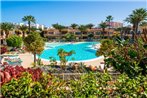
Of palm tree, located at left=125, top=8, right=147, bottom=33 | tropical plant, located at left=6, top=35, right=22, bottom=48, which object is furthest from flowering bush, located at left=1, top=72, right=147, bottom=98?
palm tree, located at left=125, top=8, right=147, bottom=33

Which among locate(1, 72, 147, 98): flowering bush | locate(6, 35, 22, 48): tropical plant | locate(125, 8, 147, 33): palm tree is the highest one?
locate(125, 8, 147, 33): palm tree

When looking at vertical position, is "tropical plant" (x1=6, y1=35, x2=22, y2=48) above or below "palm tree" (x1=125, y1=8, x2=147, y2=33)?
below

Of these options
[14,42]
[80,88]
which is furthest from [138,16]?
[80,88]

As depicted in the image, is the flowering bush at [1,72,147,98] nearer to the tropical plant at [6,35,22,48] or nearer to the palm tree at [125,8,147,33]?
the tropical plant at [6,35,22,48]

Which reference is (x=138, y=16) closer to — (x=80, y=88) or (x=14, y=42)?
(x=14, y=42)

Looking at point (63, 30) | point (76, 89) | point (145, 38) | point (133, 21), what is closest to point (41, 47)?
point (145, 38)

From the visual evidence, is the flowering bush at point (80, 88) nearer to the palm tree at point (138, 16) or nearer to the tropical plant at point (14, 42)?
the tropical plant at point (14, 42)

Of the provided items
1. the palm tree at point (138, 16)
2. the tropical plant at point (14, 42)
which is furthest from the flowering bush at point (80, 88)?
the palm tree at point (138, 16)

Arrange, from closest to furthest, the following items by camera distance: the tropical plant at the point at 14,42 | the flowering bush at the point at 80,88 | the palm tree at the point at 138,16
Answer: the flowering bush at the point at 80,88 < the tropical plant at the point at 14,42 < the palm tree at the point at 138,16

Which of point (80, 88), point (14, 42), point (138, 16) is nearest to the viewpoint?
point (80, 88)

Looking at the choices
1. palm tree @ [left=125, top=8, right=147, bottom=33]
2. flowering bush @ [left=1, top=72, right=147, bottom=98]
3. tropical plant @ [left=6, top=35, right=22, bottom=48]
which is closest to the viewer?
flowering bush @ [left=1, top=72, right=147, bottom=98]

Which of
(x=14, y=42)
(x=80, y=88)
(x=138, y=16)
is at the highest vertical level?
(x=138, y=16)

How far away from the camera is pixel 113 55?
671 centimetres

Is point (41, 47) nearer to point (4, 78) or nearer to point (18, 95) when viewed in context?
point (4, 78)
